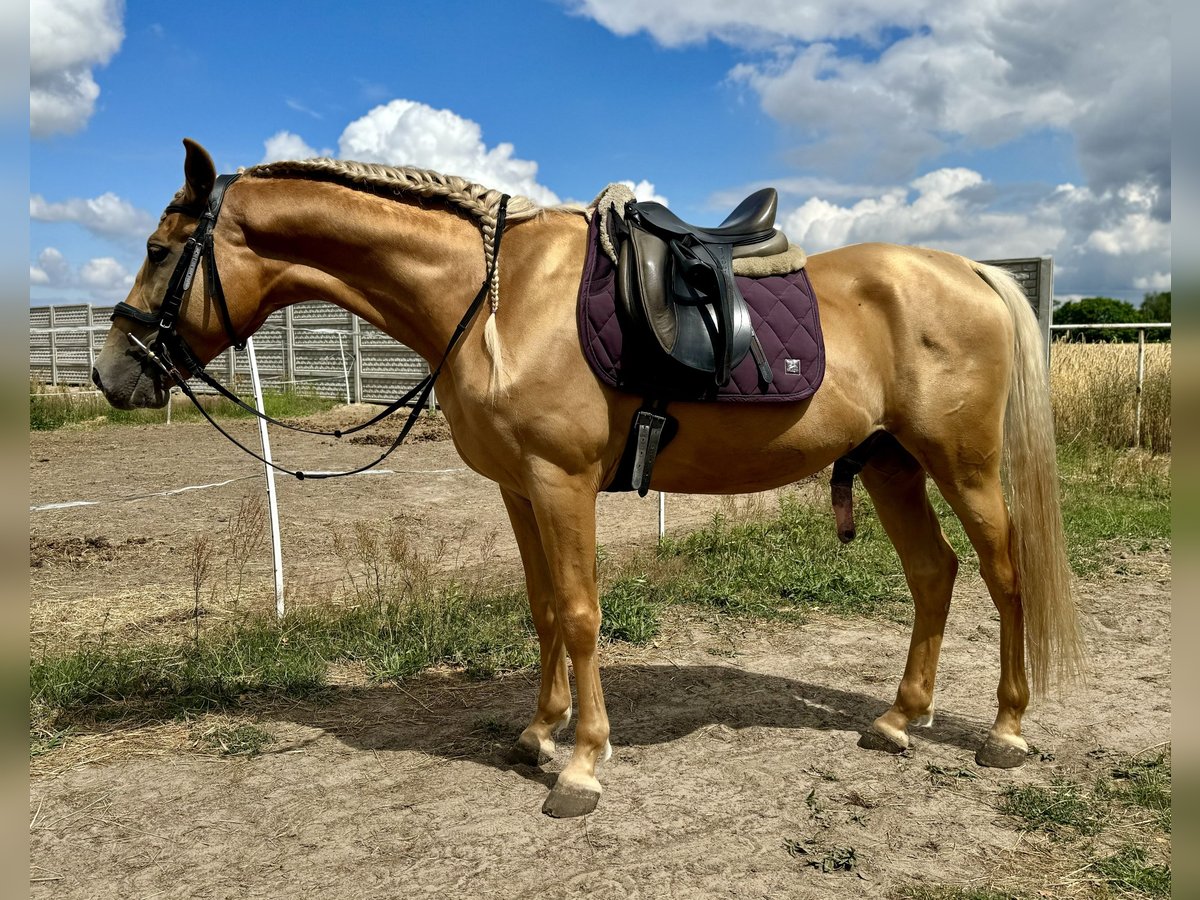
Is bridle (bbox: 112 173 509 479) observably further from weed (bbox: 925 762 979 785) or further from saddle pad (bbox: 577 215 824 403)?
weed (bbox: 925 762 979 785)

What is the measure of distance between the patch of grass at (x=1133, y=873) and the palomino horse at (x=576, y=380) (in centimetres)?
73

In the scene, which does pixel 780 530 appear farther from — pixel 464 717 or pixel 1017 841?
pixel 1017 841

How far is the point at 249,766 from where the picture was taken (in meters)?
3.27

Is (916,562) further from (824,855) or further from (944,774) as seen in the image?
(824,855)

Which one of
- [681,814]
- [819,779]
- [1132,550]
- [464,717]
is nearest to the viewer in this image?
[681,814]

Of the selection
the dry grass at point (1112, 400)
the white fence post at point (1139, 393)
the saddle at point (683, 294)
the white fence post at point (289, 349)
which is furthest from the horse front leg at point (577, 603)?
the white fence post at point (289, 349)

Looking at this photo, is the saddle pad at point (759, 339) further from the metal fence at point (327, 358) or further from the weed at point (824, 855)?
the metal fence at point (327, 358)

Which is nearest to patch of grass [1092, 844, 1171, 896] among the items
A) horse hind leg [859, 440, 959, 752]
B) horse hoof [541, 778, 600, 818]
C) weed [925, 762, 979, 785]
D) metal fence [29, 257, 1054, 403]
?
weed [925, 762, 979, 785]

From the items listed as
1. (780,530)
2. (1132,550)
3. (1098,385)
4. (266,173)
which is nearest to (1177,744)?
(266,173)

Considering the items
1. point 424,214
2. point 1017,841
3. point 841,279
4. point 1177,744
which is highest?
point 424,214

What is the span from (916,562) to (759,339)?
1351mm

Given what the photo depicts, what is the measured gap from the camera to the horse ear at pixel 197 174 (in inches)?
114

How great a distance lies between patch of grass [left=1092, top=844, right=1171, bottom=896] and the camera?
7.85ft

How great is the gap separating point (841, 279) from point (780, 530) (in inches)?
143
